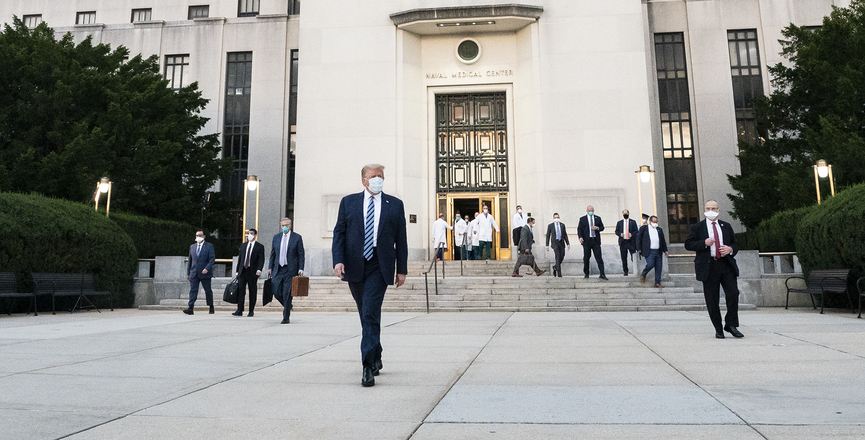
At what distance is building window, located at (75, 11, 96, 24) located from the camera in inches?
1485

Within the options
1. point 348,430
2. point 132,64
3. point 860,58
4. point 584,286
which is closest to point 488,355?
point 348,430

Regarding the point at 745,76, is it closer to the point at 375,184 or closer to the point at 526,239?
the point at 526,239

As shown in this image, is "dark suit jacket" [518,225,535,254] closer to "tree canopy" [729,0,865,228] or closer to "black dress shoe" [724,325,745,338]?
"black dress shoe" [724,325,745,338]

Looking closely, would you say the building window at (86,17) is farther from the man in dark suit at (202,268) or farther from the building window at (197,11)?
the man in dark suit at (202,268)

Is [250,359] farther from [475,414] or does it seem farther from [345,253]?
[475,414]

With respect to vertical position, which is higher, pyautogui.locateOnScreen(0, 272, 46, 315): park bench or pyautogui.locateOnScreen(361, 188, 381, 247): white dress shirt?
pyautogui.locateOnScreen(361, 188, 381, 247): white dress shirt

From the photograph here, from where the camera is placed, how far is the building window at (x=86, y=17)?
124 feet

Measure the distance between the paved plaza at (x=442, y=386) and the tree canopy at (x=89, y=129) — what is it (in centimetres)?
1416

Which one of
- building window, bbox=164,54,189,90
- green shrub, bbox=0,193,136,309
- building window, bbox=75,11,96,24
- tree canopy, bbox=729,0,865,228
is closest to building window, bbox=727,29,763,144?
tree canopy, bbox=729,0,865,228

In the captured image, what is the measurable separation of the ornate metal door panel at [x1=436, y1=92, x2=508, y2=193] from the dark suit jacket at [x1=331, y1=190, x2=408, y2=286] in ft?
67.5

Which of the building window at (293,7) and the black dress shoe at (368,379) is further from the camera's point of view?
the building window at (293,7)

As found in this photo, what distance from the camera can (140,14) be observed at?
123 ft

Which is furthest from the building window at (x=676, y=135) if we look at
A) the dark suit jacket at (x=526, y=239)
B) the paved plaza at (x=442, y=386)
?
the paved plaza at (x=442, y=386)

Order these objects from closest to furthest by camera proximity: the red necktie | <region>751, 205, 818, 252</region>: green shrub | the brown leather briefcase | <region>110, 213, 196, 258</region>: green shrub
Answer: the red necktie, the brown leather briefcase, <region>751, 205, 818, 252</region>: green shrub, <region>110, 213, 196, 258</region>: green shrub
